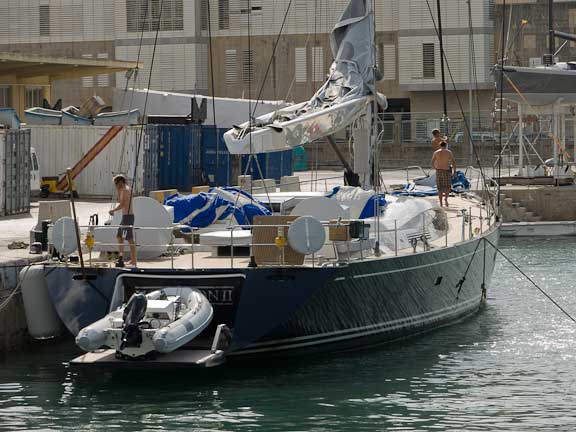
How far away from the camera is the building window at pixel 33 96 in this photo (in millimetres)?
46969

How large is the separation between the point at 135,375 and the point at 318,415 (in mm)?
2957

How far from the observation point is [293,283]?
1638 centimetres

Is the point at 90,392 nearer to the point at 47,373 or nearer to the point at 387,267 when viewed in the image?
the point at 47,373

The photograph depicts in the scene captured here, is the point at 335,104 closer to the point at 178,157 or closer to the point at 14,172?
the point at 14,172

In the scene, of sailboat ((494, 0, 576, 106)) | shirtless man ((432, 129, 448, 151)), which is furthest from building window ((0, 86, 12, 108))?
shirtless man ((432, 129, 448, 151))

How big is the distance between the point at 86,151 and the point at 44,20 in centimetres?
3471

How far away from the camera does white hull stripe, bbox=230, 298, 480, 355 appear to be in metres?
16.8

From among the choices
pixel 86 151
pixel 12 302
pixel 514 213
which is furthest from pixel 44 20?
pixel 12 302

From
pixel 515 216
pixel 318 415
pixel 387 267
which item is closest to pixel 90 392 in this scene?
pixel 318 415

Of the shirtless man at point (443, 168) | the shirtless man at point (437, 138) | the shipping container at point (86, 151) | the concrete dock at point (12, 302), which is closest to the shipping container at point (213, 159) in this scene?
the shipping container at point (86, 151)

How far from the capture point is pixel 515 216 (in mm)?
37469

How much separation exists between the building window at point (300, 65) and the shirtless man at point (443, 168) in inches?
1579

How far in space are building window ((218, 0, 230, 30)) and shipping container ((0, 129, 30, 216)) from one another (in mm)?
36796

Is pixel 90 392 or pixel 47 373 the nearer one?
pixel 90 392
